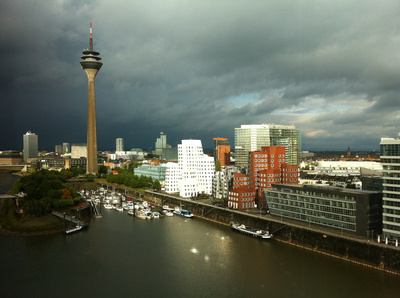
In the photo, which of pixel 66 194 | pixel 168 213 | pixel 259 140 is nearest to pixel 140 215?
pixel 168 213

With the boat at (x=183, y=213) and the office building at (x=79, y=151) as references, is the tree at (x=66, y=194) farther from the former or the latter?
the office building at (x=79, y=151)

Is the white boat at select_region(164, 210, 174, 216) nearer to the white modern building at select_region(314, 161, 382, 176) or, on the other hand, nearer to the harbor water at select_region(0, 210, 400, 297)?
Answer: the harbor water at select_region(0, 210, 400, 297)

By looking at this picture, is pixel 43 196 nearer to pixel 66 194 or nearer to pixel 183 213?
pixel 66 194

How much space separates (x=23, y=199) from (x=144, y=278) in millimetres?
27818

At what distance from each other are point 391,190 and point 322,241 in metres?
7.28

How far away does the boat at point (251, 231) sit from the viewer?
114 feet

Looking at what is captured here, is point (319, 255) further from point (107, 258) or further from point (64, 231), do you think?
point (64, 231)

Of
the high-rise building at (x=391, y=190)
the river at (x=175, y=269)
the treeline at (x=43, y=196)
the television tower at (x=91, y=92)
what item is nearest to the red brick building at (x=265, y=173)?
the river at (x=175, y=269)

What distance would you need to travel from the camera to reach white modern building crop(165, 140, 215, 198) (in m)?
57.8

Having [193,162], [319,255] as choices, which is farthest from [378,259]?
[193,162]

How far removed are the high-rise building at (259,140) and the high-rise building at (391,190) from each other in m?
74.0

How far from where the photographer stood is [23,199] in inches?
1778

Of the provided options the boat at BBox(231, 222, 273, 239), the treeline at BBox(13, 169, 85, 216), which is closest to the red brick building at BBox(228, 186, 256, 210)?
the boat at BBox(231, 222, 273, 239)

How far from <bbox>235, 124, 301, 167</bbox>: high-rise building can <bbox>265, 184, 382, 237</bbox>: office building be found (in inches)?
2574
